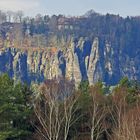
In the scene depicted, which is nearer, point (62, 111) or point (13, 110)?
point (13, 110)

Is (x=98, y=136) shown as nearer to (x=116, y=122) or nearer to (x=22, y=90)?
(x=116, y=122)

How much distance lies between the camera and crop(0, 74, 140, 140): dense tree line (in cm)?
4143

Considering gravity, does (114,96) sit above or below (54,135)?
above

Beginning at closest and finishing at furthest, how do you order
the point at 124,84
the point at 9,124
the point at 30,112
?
1. the point at 9,124
2. the point at 30,112
3. the point at 124,84

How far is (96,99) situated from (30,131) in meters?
5.92

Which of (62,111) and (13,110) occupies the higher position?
(13,110)

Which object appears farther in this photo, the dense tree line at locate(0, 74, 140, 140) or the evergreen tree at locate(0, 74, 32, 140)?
the dense tree line at locate(0, 74, 140, 140)

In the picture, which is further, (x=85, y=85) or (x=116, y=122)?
(x=85, y=85)

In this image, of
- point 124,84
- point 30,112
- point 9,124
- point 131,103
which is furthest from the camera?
point 124,84

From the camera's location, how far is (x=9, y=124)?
1623 inches

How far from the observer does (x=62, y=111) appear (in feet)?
141

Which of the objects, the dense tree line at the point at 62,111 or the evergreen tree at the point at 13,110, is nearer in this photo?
the evergreen tree at the point at 13,110

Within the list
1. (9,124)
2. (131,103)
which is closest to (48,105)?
(9,124)

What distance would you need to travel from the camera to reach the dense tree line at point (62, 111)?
136ft
